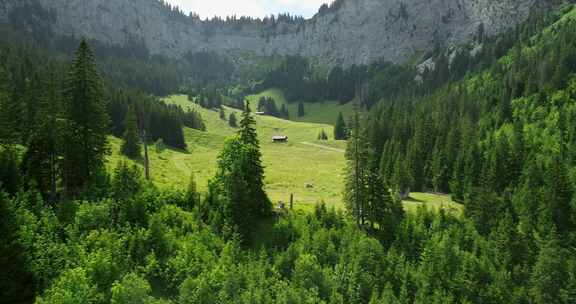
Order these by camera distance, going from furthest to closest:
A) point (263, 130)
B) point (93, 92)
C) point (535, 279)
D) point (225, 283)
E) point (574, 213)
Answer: point (263, 130) → point (574, 213) → point (93, 92) → point (535, 279) → point (225, 283)

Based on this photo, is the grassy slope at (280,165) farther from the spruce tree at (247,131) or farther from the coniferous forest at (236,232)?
the spruce tree at (247,131)

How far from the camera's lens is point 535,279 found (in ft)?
163

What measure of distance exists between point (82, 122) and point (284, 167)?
2346 inches

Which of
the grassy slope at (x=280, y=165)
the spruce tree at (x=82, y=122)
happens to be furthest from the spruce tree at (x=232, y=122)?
the spruce tree at (x=82, y=122)

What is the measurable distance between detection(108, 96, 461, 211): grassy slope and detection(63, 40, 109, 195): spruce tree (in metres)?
11.4

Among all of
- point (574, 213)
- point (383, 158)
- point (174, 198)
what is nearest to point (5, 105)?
point (174, 198)

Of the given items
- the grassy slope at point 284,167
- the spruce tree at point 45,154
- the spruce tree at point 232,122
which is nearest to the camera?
the spruce tree at point 45,154

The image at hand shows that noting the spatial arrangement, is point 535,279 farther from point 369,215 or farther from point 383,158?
point 383,158

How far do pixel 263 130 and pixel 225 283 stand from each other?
479 ft

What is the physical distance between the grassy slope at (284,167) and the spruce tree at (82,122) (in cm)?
1142

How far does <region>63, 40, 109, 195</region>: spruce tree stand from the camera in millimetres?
52844

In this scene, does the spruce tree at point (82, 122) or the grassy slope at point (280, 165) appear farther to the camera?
the grassy slope at point (280, 165)

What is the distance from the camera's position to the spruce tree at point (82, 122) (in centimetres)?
5284

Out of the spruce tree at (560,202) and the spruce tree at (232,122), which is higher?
the spruce tree at (232,122)
